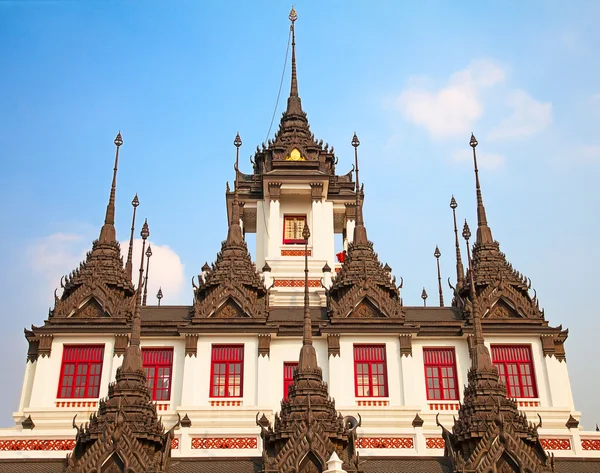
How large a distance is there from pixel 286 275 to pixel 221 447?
12.3 m

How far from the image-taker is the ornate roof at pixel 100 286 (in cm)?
2958

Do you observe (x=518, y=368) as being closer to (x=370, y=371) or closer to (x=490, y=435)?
(x=370, y=371)

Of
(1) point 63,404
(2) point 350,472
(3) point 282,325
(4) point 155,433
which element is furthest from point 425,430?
(1) point 63,404

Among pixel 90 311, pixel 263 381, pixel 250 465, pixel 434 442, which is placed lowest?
pixel 250 465

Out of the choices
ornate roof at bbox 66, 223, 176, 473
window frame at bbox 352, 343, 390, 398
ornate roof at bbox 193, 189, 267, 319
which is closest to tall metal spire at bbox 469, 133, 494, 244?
window frame at bbox 352, 343, 390, 398

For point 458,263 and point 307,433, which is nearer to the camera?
point 307,433

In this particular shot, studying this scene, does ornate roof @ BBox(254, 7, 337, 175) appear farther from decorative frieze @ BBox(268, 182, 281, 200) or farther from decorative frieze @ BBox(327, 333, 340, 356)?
decorative frieze @ BBox(327, 333, 340, 356)

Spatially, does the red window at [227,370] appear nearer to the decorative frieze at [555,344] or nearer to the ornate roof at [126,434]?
the ornate roof at [126,434]

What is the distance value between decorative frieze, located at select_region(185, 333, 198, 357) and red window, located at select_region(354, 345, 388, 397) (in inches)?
233

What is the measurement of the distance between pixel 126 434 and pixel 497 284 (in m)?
17.3

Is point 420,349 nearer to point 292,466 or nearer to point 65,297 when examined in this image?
point 292,466

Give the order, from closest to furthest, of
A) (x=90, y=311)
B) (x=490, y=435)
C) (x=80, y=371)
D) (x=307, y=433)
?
(x=307, y=433)
(x=490, y=435)
(x=80, y=371)
(x=90, y=311)

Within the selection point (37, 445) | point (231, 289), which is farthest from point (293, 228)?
point (37, 445)

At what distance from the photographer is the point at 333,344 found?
2894 centimetres
